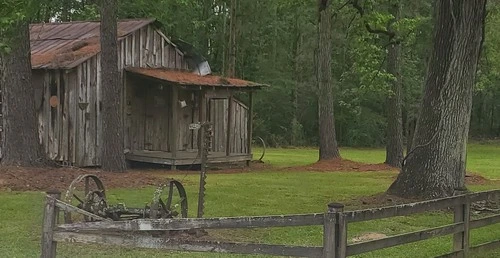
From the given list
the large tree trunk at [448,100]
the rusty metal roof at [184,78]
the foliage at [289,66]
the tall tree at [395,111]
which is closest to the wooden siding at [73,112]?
the rusty metal roof at [184,78]

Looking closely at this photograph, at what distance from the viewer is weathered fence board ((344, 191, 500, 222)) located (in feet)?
20.0

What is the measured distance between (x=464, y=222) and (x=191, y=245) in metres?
3.48

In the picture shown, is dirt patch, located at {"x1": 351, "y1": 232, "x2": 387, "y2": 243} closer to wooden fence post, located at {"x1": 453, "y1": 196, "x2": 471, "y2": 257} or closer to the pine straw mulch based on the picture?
wooden fence post, located at {"x1": 453, "y1": 196, "x2": 471, "y2": 257}

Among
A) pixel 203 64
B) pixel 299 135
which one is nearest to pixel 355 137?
pixel 299 135

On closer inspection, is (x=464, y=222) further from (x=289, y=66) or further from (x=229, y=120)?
(x=289, y=66)

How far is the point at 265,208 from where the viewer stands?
12570 mm

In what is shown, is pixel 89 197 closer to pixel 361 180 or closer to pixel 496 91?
pixel 361 180

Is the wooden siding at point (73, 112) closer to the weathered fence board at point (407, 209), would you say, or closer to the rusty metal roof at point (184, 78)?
the rusty metal roof at point (184, 78)

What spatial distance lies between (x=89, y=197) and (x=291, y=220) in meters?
3.68

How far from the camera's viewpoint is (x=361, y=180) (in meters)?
18.5

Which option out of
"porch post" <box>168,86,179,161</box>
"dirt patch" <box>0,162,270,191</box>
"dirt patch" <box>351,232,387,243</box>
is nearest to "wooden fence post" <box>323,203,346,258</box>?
"dirt patch" <box>351,232,387,243</box>

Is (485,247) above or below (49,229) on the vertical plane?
below

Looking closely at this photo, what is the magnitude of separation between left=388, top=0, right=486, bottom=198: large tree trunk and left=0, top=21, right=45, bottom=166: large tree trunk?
9.20 meters

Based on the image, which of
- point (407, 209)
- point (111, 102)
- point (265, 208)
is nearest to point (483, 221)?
point (407, 209)
